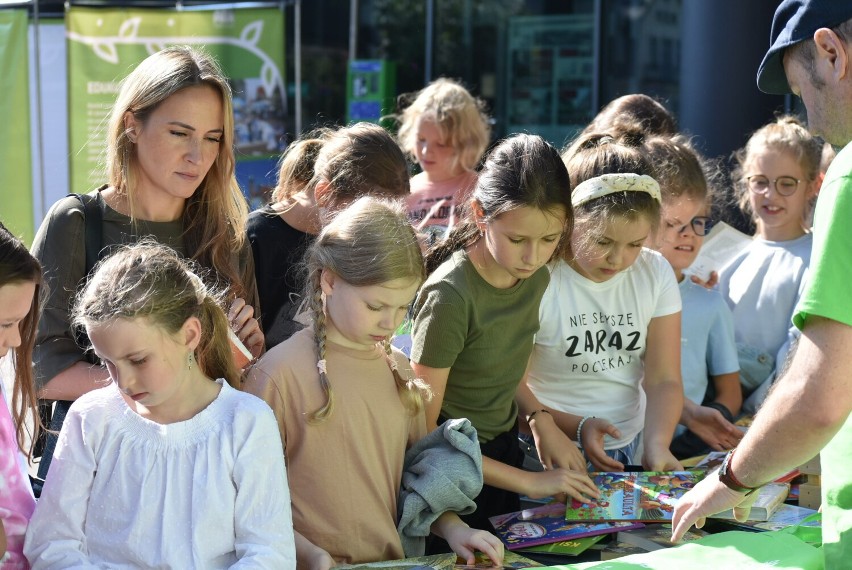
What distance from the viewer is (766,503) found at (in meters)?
2.74

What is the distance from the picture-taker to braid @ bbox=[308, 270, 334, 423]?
7.63 ft

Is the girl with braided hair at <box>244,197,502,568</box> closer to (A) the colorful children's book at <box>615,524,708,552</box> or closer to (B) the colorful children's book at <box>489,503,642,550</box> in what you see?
(B) the colorful children's book at <box>489,503,642,550</box>

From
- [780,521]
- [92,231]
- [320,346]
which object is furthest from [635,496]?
[92,231]

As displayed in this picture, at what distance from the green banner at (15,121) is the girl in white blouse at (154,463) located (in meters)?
5.04

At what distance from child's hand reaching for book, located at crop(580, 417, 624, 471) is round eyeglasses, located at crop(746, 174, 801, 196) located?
1.60m

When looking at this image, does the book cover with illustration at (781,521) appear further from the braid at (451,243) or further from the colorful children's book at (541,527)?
the braid at (451,243)

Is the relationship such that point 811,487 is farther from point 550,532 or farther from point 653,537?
point 550,532

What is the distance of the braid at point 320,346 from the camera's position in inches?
91.6

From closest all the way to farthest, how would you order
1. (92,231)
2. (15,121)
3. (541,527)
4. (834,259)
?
(834,259)
(92,231)
(541,527)
(15,121)

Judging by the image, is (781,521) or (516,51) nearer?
(781,521)

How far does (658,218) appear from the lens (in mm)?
3109

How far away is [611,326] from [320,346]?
1.10m

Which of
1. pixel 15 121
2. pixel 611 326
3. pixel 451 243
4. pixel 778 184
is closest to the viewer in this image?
pixel 451 243

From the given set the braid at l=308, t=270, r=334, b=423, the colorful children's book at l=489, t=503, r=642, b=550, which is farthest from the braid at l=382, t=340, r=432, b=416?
the colorful children's book at l=489, t=503, r=642, b=550
